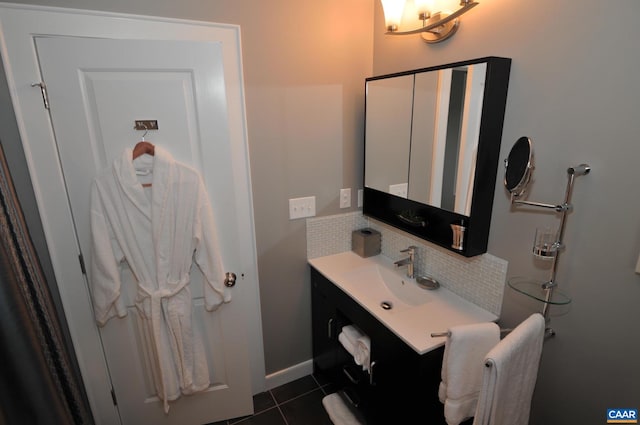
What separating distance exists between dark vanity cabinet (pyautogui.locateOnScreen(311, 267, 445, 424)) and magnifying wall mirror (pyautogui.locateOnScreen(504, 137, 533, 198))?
0.71 m

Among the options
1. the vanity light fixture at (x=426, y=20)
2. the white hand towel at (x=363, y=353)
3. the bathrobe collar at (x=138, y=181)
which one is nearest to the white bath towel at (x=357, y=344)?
the white hand towel at (x=363, y=353)

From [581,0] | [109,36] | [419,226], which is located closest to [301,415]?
[419,226]

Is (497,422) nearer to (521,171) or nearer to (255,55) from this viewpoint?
(521,171)

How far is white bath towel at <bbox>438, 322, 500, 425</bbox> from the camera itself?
3.82 ft

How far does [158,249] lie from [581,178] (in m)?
1.73

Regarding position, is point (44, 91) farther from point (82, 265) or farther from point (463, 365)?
point (463, 365)

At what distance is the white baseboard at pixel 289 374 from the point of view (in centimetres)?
216

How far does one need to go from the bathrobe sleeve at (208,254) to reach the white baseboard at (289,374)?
2.60 feet

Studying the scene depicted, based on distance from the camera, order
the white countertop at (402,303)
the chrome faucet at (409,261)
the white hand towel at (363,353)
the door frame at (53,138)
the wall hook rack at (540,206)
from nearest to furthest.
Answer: the wall hook rack at (540,206) < the door frame at (53,138) < the white countertop at (402,303) < the white hand towel at (363,353) < the chrome faucet at (409,261)

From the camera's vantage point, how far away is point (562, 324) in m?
1.23

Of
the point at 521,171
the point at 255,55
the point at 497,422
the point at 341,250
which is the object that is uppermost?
the point at 255,55

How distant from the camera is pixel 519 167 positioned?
1225 millimetres

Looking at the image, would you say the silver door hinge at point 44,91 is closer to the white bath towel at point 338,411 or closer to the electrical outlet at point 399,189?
the electrical outlet at point 399,189

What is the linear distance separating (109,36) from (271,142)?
84cm
